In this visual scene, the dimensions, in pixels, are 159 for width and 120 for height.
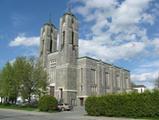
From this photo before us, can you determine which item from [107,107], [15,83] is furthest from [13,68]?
[107,107]

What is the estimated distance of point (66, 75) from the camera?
230ft

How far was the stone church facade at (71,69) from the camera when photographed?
233 ft

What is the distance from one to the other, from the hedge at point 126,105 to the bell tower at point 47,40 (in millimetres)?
52050

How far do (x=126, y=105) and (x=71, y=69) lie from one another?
4436 centimetres

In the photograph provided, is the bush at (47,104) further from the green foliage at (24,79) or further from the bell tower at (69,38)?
the bell tower at (69,38)

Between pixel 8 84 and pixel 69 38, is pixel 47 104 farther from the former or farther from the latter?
pixel 69 38

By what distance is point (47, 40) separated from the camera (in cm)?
8444

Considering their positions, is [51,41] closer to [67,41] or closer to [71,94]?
[67,41]

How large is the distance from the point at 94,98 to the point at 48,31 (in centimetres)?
5660

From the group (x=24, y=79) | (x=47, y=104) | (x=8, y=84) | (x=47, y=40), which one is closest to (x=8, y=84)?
(x=8, y=84)

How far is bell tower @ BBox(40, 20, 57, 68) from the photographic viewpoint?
82.9 metres

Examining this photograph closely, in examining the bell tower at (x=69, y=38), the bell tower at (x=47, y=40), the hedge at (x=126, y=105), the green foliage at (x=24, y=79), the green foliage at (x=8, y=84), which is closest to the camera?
the hedge at (x=126, y=105)

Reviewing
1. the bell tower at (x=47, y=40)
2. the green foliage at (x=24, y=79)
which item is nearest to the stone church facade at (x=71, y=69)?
the bell tower at (x=47, y=40)

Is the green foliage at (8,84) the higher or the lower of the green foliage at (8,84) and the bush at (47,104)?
the higher
